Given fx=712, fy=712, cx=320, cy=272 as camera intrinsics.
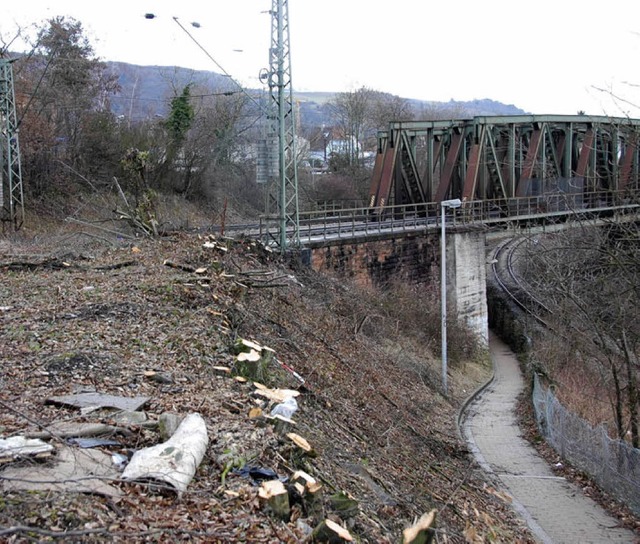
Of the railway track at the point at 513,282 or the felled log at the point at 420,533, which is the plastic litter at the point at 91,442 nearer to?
the felled log at the point at 420,533

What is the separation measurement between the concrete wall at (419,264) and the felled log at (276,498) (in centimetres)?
2035

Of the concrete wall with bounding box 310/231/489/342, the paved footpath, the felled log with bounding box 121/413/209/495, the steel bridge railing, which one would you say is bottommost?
the paved footpath

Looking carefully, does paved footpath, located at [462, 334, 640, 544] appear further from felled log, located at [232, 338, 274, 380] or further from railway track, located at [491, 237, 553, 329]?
railway track, located at [491, 237, 553, 329]

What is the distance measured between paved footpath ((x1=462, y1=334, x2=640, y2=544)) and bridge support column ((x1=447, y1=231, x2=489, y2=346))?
25.8ft

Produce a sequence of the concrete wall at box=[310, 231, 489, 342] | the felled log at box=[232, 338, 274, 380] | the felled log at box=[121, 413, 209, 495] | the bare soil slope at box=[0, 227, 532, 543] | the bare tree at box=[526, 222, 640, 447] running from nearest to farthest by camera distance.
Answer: the bare soil slope at box=[0, 227, 532, 543] < the felled log at box=[121, 413, 209, 495] < the felled log at box=[232, 338, 274, 380] < the bare tree at box=[526, 222, 640, 447] < the concrete wall at box=[310, 231, 489, 342]

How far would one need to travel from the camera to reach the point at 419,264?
1272 inches

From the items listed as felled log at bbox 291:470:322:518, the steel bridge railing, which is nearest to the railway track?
the steel bridge railing

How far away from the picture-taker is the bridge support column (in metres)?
32.8

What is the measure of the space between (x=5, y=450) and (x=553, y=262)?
14.8 metres

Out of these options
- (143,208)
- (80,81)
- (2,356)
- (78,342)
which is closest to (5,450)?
(2,356)

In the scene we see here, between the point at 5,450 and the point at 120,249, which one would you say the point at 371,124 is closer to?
the point at 120,249

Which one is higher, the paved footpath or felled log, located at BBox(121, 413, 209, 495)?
felled log, located at BBox(121, 413, 209, 495)

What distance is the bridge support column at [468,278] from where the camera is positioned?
32.8 meters

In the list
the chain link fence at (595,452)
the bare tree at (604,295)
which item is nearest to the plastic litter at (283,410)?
the bare tree at (604,295)
